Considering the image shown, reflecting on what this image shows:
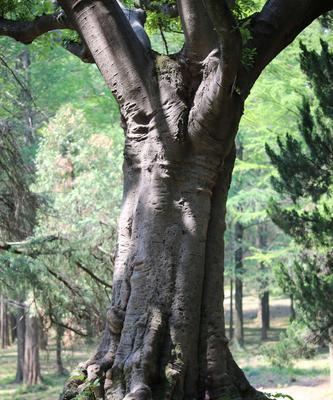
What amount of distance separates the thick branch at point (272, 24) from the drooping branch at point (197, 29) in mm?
299

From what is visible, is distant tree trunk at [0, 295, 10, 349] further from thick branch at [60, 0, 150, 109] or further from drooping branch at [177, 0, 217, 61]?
drooping branch at [177, 0, 217, 61]

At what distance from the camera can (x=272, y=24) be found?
4.62 metres

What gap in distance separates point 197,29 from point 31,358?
1657cm

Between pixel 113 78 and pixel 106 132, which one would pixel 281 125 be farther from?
pixel 113 78

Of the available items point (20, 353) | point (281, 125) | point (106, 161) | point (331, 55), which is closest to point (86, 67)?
point (106, 161)

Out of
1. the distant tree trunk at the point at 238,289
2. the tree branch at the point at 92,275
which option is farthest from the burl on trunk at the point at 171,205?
the distant tree trunk at the point at 238,289

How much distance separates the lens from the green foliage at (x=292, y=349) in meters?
11.4

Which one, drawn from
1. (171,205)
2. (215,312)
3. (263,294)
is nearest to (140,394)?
(215,312)

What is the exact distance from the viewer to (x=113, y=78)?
4680mm

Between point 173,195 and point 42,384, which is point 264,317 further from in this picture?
point 173,195

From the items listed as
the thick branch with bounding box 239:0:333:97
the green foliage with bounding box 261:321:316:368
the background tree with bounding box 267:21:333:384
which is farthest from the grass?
Answer: the thick branch with bounding box 239:0:333:97

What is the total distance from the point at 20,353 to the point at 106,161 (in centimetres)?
802

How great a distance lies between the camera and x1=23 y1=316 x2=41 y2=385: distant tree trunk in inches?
758

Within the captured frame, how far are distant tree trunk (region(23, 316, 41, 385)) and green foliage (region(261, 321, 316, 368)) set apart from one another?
30.6 ft
